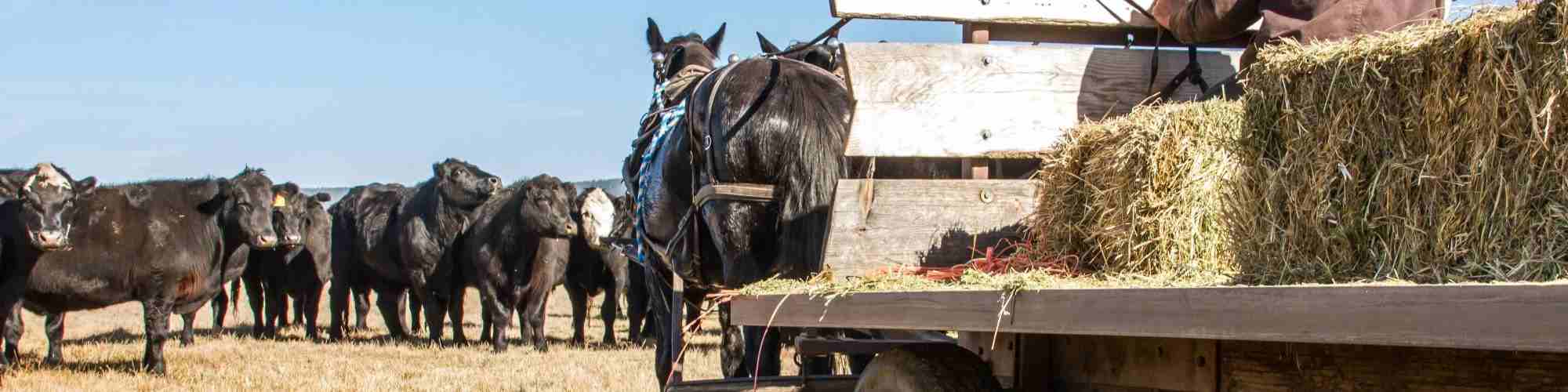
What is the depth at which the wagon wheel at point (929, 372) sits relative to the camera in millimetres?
3404

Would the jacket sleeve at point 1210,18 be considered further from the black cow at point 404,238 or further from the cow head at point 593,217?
the black cow at point 404,238

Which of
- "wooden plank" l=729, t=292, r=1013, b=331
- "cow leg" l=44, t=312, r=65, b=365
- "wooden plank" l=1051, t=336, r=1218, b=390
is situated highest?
"wooden plank" l=729, t=292, r=1013, b=331

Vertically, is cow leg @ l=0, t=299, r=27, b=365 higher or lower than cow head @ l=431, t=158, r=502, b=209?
lower

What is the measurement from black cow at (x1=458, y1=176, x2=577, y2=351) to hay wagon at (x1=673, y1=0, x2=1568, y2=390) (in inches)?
457

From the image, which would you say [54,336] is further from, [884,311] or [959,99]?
[884,311]

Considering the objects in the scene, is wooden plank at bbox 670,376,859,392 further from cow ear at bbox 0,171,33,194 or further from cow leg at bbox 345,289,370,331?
cow leg at bbox 345,289,370,331

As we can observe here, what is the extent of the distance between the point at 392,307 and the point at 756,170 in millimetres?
14471

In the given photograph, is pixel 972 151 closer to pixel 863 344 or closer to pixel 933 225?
pixel 933 225

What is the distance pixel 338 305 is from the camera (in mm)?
18391

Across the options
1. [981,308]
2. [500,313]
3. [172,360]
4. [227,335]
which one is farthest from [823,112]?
[227,335]

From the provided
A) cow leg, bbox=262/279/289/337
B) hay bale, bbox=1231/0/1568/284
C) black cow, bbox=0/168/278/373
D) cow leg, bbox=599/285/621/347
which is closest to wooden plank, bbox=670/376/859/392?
hay bale, bbox=1231/0/1568/284

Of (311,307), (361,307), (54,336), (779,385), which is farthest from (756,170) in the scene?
(361,307)

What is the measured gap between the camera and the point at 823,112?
489 centimetres

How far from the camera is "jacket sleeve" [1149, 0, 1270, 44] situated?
4.16m
